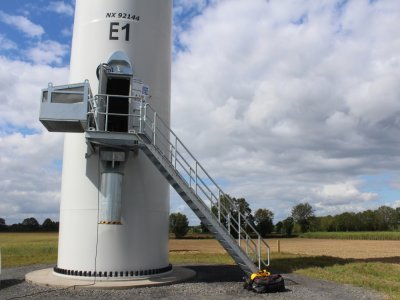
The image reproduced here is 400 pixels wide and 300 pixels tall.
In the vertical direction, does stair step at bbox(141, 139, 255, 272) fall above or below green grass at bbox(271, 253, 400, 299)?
above

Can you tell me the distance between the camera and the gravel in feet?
37.1

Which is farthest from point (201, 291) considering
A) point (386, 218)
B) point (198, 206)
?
point (386, 218)

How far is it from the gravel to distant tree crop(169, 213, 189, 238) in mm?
61807

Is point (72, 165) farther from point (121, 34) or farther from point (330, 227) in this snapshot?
point (330, 227)

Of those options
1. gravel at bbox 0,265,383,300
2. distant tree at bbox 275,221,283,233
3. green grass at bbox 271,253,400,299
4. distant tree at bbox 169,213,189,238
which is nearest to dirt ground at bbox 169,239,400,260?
green grass at bbox 271,253,400,299

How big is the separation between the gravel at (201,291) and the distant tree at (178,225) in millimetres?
61807

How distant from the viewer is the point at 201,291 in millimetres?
12023

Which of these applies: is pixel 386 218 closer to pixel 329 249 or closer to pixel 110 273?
pixel 329 249

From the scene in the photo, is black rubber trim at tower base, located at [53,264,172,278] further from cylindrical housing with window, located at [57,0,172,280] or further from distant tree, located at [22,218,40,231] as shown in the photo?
distant tree, located at [22,218,40,231]

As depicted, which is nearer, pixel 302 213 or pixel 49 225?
pixel 49 225

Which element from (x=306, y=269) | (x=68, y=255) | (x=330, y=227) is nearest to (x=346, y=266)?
(x=306, y=269)

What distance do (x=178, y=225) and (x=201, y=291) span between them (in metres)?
64.1

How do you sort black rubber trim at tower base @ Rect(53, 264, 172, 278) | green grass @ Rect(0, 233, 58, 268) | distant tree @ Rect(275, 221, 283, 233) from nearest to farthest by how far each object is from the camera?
black rubber trim at tower base @ Rect(53, 264, 172, 278)
green grass @ Rect(0, 233, 58, 268)
distant tree @ Rect(275, 221, 283, 233)

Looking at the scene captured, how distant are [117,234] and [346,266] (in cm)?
996
